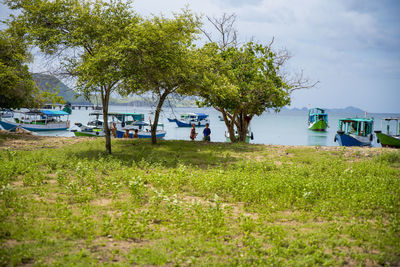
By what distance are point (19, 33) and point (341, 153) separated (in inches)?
706

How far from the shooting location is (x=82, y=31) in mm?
14492

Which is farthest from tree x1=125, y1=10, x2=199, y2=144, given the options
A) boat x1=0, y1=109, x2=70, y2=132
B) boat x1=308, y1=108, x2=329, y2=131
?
boat x1=308, y1=108, x2=329, y2=131

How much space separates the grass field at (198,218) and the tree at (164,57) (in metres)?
4.99

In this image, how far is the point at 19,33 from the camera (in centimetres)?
1675

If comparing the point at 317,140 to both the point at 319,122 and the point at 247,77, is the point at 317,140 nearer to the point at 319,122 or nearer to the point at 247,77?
the point at 319,122

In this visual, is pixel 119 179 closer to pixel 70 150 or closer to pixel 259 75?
pixel 70 150

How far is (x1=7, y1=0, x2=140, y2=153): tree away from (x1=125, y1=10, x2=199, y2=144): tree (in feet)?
2.43

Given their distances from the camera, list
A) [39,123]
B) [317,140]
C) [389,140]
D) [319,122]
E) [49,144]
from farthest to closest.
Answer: [319,122] < [317,140] < [39,123] < [389,140] < [49,144]

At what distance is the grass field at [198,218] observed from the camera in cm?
544

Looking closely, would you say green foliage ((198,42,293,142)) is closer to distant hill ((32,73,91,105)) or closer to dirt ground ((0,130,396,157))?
dirt ground ((0,130,396,157))

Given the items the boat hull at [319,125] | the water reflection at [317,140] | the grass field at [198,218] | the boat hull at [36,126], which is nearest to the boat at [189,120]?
the boat hull at [36,126]

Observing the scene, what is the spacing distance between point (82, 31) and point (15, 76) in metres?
7.73

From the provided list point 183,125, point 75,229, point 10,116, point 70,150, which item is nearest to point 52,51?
point 70,150

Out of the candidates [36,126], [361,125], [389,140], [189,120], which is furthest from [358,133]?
[189,120]
